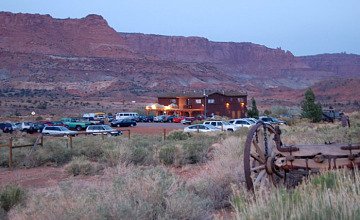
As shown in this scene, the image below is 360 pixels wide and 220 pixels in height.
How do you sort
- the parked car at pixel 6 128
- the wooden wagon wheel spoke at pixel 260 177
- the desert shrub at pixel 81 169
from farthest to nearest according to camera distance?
the parked car at pixel 6 128 < the desert shrub at pixel 81 169 < the wooden wagon wheel spoke at pixel 260 177

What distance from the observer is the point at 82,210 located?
22.4 feet

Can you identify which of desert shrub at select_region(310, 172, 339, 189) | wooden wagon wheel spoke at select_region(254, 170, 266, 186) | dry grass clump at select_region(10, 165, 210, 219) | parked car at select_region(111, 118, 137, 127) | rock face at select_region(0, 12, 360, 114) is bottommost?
parked car at select_region(111, 118, 137, 127)

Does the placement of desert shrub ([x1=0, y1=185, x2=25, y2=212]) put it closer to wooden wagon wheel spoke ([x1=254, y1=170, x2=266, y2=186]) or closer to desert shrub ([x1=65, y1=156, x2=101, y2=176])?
wooden wagon wheel spoke ([x1=254, y1=170, x2=266, y2=186])

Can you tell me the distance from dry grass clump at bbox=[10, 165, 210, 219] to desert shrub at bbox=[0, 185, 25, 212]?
1.42m

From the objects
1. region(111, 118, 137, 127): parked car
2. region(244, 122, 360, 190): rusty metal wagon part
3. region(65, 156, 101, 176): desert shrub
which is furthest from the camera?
region(111, 118, 137, 127): parked car

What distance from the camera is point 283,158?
29.0ft

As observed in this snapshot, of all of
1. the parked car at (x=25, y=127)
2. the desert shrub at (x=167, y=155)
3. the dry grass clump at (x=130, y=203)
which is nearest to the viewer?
the dry grass clump at (x=130, y=203)

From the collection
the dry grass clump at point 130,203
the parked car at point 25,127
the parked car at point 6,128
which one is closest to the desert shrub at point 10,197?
the dry grass clump at point 130,203

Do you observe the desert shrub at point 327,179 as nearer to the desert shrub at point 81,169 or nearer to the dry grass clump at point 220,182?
the dry grass clump at point 220,182

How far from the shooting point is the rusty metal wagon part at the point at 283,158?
8438 millimetres

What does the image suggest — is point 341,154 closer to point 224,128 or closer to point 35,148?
point 35,148

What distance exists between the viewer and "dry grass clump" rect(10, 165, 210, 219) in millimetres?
6918

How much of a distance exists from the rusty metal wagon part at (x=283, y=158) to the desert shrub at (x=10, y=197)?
461cm

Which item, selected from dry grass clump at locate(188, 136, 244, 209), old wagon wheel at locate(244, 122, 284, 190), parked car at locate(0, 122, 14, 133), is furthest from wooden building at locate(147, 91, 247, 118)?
old wagon wheel at locate(244, 122, 284, 190)
